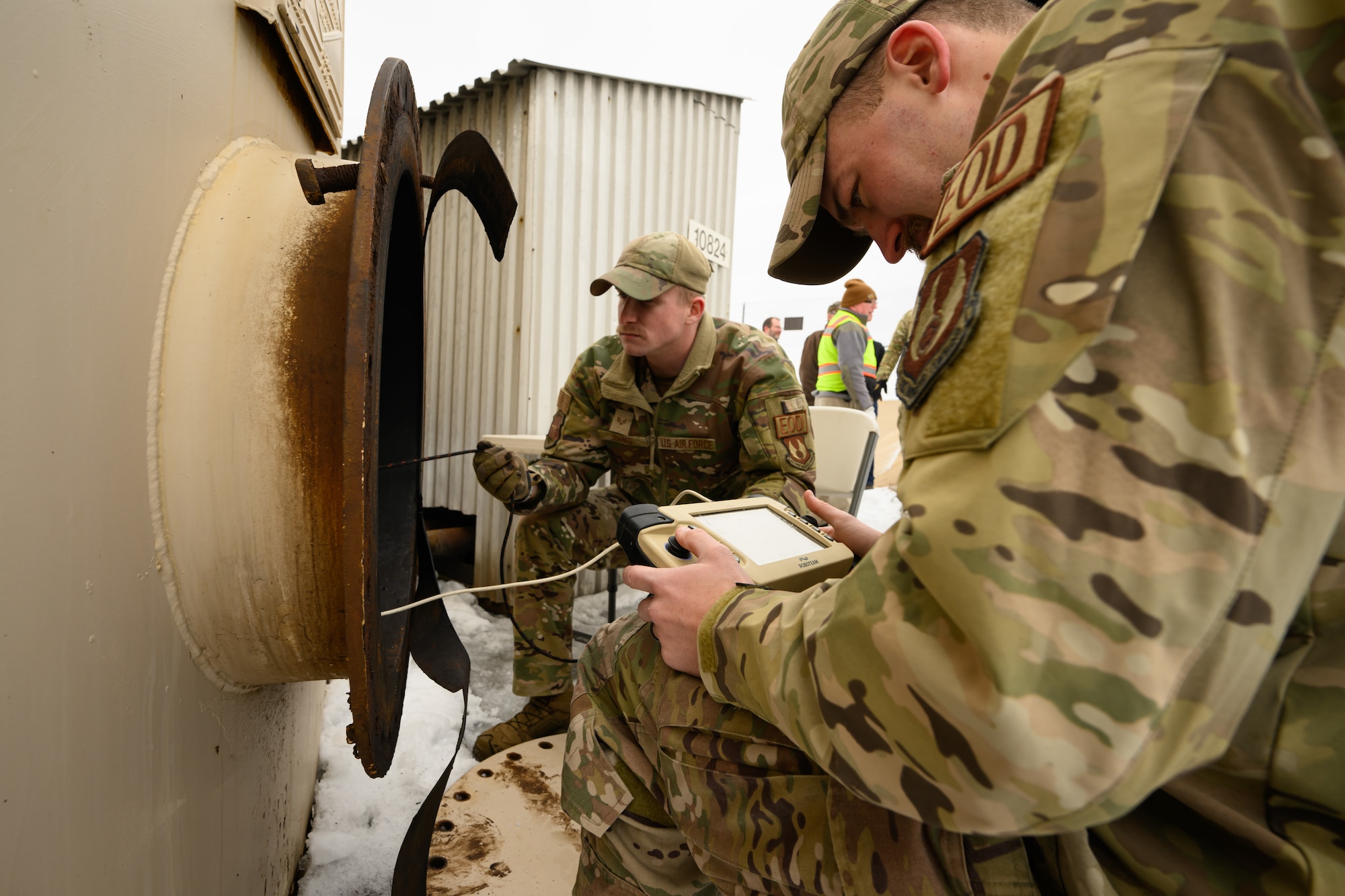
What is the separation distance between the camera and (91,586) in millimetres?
658

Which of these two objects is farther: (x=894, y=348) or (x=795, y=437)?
(x=894, y=348)

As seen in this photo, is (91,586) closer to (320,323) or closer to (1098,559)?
(320,323)

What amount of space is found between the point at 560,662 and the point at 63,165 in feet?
6.02

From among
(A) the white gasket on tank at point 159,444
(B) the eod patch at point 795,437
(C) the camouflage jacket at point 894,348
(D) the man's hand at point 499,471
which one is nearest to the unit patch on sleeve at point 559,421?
(D) the man's hand at point 499,471

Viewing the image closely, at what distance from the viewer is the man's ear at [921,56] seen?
32.1 inches

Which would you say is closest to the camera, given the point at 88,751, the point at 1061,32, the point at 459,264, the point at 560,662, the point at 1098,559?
the point at 1098,559

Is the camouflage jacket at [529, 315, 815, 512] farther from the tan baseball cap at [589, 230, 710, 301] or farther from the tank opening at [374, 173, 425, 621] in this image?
the tank opening at [374, 173, 425, 621]

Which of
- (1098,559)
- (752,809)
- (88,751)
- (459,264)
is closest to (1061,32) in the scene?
(1098,559)

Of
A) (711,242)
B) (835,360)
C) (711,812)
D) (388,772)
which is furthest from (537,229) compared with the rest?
(835,360)

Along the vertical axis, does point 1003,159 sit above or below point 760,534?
above

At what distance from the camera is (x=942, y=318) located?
0.53 m

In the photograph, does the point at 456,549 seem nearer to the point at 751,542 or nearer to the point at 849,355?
the point at 751,542

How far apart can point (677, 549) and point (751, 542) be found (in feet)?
0.46

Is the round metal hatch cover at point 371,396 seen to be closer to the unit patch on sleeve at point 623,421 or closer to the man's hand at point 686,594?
the man's hand at point 686,594
